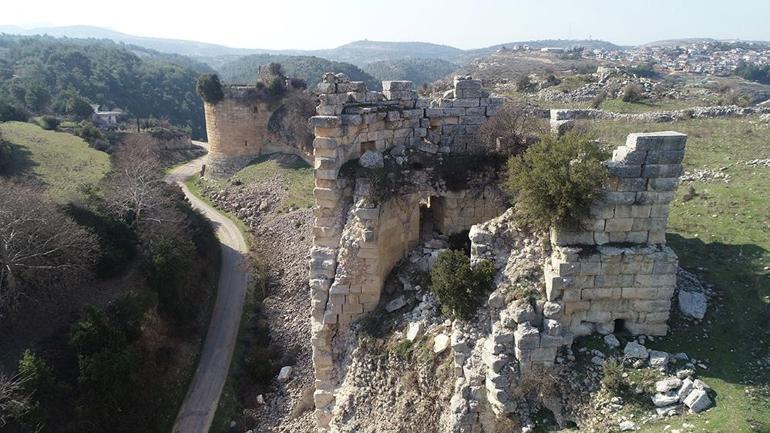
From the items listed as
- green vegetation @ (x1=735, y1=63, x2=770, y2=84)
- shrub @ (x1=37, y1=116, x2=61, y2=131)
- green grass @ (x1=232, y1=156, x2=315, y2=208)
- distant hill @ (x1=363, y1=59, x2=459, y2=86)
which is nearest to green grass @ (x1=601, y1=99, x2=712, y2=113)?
green grass @ (x1=232, y1=156, x2=315, y2=208)

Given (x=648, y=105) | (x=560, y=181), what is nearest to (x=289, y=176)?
(x=648, y=105)

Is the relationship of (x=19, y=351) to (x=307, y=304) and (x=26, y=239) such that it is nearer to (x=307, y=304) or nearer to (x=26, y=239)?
(x=26, y=239)

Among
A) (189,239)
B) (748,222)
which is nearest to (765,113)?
(748,222)

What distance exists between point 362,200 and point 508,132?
444 centimetres

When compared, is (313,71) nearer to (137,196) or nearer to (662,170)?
(137,196)

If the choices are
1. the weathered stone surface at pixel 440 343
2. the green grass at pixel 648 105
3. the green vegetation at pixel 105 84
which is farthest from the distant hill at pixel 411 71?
the weathered stone surface at pixel 440 343

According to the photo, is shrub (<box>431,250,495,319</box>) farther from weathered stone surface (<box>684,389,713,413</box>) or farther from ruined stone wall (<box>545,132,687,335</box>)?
weathered stone surface (<box>684,389,713,413</box>)

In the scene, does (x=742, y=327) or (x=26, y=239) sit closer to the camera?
(x=742, y=327)

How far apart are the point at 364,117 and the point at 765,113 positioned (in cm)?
2300

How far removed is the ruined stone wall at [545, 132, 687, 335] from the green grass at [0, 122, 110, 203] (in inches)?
928

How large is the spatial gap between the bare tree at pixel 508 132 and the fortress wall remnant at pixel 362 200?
1.80 ft

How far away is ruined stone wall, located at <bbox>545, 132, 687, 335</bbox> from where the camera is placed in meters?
9.84

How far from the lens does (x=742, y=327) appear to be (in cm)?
1030

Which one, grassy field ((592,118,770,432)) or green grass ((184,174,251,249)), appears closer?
grassy field ((592,118,770,432))
